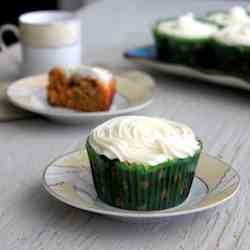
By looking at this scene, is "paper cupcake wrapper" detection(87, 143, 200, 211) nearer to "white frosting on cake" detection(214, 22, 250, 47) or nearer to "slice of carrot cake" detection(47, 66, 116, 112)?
"slice of carrot cake" detection(47, 66, 116, 112)

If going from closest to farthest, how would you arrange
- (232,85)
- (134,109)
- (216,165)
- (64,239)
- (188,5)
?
(64,239)
(216,165)
(134,109)
(232,85)
(188,5)

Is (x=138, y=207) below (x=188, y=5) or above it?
above

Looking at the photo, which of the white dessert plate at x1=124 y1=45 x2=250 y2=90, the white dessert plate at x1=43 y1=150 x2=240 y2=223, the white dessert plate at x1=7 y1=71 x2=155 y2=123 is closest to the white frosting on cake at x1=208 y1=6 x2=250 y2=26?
the white dessert plate at x1=124 y1=45 x2=250 y2=90

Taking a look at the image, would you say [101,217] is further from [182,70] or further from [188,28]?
[188,28]

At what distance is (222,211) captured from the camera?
2.94 feet

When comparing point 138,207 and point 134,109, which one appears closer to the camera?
point 138,207

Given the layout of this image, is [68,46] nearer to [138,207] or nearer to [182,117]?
[182,117]

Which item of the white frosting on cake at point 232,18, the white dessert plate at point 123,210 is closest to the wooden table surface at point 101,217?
the white dessert plate at point 123,210

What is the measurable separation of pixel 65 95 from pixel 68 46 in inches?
7.8

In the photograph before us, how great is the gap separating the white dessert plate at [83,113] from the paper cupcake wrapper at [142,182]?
320 millimetres

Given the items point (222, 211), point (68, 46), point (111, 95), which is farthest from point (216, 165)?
point (68, 46)

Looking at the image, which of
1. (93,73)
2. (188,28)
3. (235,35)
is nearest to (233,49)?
(235,35)

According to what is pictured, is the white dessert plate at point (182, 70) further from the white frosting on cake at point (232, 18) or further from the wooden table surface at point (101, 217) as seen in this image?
the white frosting on cake at point (232, 18)

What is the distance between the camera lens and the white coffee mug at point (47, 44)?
1396mm
